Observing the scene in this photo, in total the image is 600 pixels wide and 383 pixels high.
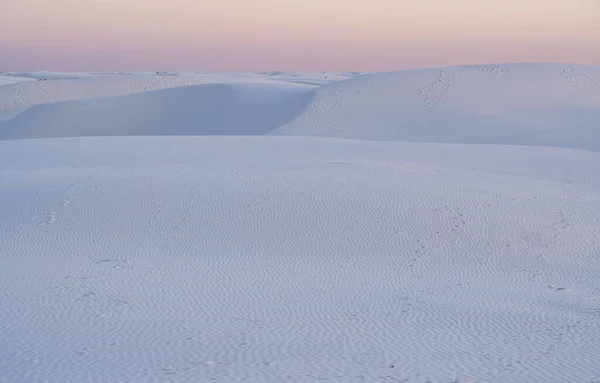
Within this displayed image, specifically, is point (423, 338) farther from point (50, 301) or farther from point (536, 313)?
point (50, 301)

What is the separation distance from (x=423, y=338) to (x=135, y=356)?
2022 mm

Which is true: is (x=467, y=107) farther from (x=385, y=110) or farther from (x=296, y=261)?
(x=296, y=261)

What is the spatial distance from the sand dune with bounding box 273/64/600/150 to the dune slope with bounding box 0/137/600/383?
26.8ft

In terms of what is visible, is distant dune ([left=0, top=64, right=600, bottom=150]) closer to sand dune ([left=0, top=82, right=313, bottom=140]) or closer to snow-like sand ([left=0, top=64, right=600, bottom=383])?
sand dune ([left=0, top=82, right=313, bottom=140])

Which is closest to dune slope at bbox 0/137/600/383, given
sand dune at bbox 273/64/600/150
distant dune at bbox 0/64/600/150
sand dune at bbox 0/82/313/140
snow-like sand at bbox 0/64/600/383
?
snow-like sand at bbox 0/64/600/383

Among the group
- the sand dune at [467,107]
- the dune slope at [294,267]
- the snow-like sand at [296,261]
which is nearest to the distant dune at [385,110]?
the sand dune at [467,107]

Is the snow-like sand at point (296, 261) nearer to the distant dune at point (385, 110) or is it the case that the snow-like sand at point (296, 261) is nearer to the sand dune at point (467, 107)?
the sand dune at point (467, 107)

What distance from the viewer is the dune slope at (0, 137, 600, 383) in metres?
4.87

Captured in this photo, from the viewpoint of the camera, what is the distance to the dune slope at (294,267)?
4871mm

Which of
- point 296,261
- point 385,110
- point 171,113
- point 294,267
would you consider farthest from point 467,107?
point 294,267

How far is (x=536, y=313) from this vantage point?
19.9ft

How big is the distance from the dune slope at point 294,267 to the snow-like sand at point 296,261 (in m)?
0.03

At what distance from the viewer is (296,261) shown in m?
7.75

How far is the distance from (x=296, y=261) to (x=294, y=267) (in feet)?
0.72
